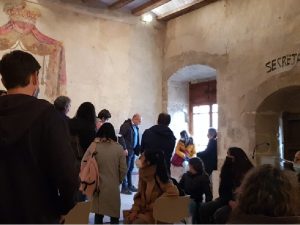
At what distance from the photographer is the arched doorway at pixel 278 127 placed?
6.49m

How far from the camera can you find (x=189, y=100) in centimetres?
928

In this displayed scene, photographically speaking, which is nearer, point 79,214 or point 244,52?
point 79,214

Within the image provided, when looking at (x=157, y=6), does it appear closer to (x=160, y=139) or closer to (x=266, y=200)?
(x=160, y=139)

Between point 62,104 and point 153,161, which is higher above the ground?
point 62,104

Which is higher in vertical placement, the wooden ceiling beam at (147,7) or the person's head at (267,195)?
the wooden ceiling beam at (147,7)

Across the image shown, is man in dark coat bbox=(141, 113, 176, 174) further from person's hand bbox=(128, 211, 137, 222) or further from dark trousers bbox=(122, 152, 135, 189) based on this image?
dark trousers bbox=(122, 152, 135, 189)

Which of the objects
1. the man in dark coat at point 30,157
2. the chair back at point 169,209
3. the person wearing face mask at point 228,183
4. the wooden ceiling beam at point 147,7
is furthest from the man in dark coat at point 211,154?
the man in dark coat at point 30,157

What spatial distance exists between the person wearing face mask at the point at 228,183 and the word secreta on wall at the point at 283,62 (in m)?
2.41

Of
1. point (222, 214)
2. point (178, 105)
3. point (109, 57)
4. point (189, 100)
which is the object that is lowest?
point (222, 214)

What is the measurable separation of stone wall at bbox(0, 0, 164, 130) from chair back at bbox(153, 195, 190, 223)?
4531mm

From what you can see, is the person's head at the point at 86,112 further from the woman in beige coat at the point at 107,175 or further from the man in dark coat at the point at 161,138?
the man in dark coat at the point at 161,138

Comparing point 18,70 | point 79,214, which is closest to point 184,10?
point 79,214

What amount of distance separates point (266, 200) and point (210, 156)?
220 inches

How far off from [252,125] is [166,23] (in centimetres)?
330
